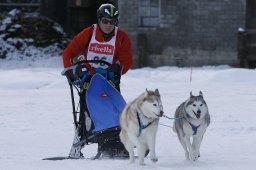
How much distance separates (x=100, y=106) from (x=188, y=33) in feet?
50.4

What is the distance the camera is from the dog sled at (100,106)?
20.7 feet

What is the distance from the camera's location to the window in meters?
21.4

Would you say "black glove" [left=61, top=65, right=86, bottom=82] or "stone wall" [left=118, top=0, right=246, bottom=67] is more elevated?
"black glove" [left=61, top=65, right=86, bottom=82]

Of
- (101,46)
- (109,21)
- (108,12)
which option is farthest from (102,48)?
(108,12)

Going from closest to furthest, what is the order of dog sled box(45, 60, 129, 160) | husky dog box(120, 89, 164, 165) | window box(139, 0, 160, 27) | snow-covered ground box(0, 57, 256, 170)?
1. husky dog box(120, 89, 164, 165)
2. snow-covered ground box(0, 57, 256, 170)
3. dog sled box(45, 60, 129, 160)
4. window box(139, 0, 160, 27)

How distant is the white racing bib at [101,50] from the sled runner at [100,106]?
137 mm

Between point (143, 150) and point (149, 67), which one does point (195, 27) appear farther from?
point (143, 150)

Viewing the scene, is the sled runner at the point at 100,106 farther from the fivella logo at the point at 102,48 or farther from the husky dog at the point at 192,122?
the husky dog at the point at 192,122

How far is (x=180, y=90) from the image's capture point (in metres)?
13.9

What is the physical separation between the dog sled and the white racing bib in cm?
12

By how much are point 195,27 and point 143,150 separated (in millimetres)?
15939

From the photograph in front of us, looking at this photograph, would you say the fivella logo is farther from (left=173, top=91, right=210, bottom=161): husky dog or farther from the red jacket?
(left=173, top=91, right=210, bottom=161): husky dog

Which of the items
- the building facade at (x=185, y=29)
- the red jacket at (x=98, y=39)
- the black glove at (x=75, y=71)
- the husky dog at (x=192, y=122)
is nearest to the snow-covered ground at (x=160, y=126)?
the husky dog at (x=192, y=122)

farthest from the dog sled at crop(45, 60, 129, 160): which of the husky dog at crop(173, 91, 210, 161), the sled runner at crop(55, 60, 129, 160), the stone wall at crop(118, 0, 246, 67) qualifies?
the stone wall at crop(118, 0, 246, 67)
